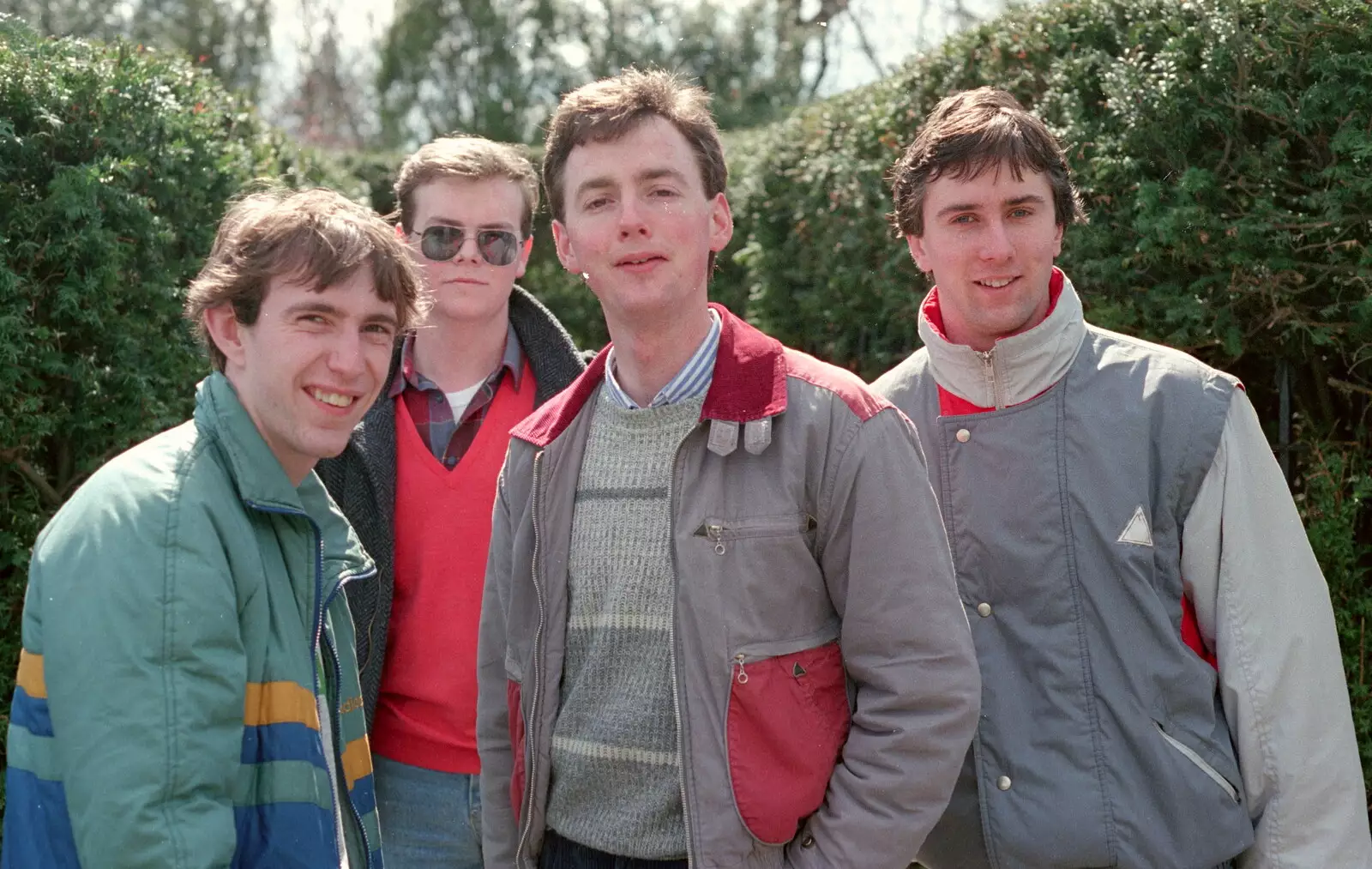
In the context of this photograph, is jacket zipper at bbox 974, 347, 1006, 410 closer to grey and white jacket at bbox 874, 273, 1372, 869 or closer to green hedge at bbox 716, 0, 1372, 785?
grey and white jacket at bbox 874, 273, 1372, 869

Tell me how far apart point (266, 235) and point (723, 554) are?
107 cm

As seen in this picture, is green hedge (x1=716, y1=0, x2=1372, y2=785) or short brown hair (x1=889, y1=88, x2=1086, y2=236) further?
green hedge (x1=716, y1=0, x2=1372, y2=785)

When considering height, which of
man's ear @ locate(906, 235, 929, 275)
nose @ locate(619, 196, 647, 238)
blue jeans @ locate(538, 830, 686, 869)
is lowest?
blue jeans @ locate(538, 830, 686, 869)

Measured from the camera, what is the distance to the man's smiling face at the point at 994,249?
284 centimetres

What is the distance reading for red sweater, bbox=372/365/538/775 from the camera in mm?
3275

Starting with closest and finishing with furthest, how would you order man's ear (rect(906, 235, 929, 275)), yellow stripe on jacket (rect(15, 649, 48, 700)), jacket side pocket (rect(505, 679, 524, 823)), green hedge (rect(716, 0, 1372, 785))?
yellow stripe on jacket (rect(15, 649, 48, 700)) → jacket side pocket (rect(505, 679, 524, 823)) → man's ear (rect(906, 235, 929, 275)) → green hedge (rect(716, 0, 1372, 785))

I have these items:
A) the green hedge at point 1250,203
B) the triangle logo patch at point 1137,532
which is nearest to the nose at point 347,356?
the triangle logo patch at point 1137,532

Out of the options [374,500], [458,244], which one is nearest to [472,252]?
[458,244]

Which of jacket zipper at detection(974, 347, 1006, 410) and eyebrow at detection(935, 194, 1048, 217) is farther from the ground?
eyebrow at detection(935, 194, 1048, 217)

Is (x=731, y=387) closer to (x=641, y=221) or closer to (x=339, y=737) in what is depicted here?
(x=641, y=221)

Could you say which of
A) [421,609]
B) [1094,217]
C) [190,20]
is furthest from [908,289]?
[190,20]

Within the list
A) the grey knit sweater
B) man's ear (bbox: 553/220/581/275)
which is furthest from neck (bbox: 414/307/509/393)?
the grey knit sweater

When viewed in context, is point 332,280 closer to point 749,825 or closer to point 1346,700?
point 749,825

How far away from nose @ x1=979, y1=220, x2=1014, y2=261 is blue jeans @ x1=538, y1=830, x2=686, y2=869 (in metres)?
1.49
